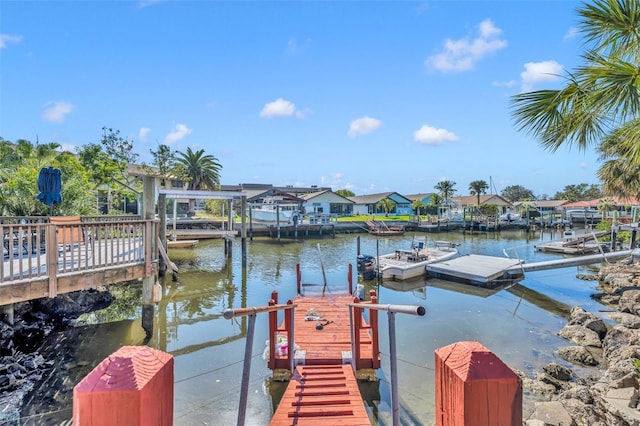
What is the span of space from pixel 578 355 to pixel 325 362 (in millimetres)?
6761

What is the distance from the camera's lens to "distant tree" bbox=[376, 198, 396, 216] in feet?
194

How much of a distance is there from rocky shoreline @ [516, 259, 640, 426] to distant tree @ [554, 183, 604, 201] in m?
74.4

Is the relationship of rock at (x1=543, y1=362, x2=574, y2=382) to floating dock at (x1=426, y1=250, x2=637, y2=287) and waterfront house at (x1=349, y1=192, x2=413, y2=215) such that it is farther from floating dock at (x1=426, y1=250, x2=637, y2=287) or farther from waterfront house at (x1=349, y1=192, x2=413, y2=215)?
waterfront house at (x1=349, y1=192, x2=413, y2=215)

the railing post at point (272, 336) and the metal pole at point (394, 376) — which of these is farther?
the railing post at point (272, 336)

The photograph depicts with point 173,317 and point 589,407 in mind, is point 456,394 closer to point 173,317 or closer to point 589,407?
point 589,407

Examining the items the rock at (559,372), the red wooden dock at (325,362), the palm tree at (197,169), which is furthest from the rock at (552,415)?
the palm tree at (197,169)

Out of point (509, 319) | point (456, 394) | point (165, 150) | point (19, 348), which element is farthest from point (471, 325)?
point (165, 150)

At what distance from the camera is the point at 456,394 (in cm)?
126

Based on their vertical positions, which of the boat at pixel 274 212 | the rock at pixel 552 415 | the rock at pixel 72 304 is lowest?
the rock at pixel 552 415

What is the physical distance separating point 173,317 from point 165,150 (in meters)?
32.8

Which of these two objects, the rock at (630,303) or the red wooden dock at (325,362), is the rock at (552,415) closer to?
the red wooden dock at (325,362)

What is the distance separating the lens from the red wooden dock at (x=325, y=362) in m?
3.97

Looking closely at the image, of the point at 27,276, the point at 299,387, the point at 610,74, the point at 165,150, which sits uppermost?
the point at 165,150

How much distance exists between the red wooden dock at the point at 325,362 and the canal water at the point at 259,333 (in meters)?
0.94
